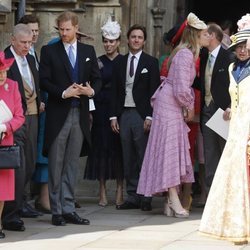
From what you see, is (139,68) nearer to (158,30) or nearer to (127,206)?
(127,206)

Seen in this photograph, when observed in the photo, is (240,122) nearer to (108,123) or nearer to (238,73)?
(238,73)

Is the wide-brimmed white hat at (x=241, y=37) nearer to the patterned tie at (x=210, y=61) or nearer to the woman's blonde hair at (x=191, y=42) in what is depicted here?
the woman's blonde hair at (x=191, y=42)

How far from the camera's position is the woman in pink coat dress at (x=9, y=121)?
10.8 meters

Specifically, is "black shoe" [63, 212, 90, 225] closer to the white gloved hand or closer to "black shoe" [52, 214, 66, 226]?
"black shoe" [52, 214, 66, 226]

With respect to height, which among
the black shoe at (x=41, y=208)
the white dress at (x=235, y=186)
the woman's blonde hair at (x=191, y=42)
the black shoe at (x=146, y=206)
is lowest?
the black shoe at (x=41, y=208)

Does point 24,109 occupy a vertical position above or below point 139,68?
below

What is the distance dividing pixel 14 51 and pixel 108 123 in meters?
1.76

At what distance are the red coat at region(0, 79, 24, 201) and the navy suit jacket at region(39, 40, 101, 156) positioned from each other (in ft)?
2.13

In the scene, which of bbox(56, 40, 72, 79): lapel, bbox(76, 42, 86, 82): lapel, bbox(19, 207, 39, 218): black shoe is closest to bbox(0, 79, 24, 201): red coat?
A: bbox(56, 40, 72, 79): lapel

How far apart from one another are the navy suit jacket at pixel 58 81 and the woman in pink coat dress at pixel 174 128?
3.05ft

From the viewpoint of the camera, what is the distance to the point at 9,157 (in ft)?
35.0

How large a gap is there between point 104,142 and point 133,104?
0.61m

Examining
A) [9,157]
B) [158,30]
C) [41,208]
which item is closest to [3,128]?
[9,157]

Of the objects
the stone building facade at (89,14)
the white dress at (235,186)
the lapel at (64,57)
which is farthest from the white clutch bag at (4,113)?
the stone building facade at (89,14)
